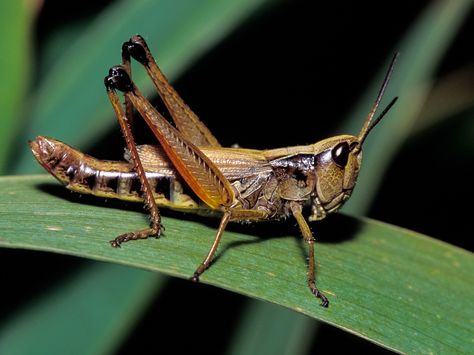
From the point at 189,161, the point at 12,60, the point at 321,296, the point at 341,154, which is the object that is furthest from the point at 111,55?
the point at 321,296

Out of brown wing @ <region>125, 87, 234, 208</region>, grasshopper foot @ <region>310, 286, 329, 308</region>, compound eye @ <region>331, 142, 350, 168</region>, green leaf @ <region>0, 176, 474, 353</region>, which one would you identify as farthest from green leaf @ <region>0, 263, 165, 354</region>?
compound eye @ <region>331, 142, 350, 168</region>

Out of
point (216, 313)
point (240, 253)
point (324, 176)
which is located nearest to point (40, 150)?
point (240, 253)

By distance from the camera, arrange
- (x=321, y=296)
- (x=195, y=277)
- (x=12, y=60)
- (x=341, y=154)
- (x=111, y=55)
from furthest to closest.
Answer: (x=111, y=55) → (x=341, y=154) → (x=12, y=60) → (x=321, y=296) → (x=195, y=277)

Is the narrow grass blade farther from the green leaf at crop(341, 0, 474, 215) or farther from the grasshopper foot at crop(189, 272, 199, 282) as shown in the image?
the green leaf at crop(341, 0, 474, 215)

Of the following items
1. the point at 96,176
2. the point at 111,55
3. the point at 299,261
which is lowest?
the point at 299,261

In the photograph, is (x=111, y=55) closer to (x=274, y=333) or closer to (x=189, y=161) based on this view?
(x=189, y=161)

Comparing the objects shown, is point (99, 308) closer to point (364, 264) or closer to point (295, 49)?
point (364, 264)

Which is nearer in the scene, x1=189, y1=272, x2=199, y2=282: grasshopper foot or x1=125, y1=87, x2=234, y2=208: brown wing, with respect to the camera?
x1=189, y1=272, x2=199, y2=282: grasshopper foot
